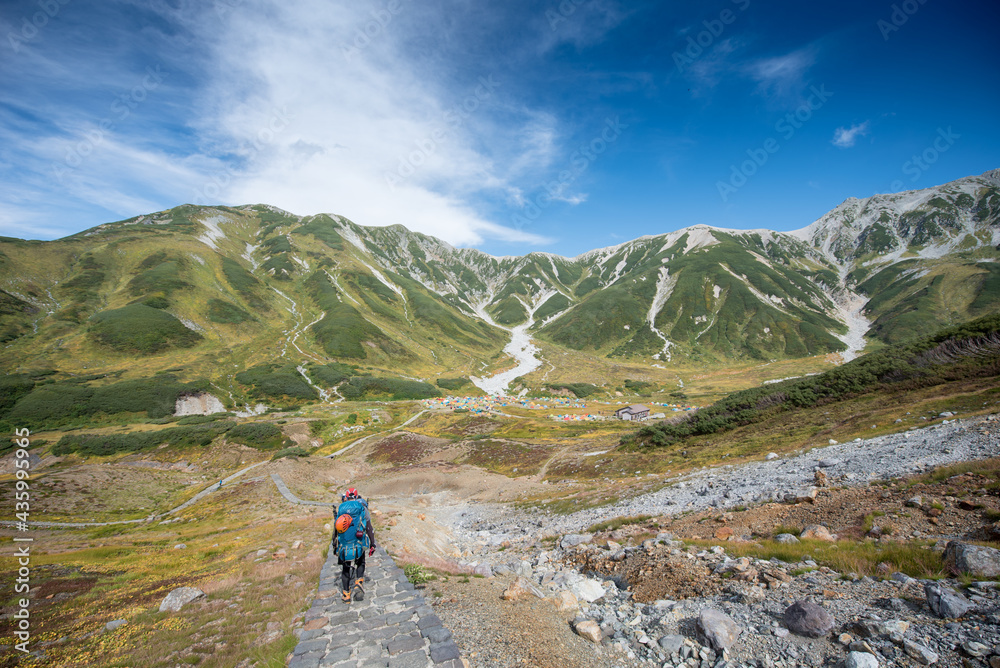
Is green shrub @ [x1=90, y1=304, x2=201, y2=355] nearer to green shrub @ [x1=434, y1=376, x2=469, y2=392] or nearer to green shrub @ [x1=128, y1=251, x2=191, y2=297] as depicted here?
green shrub @ [x1=128, y1=251, x2=191, y2=297]

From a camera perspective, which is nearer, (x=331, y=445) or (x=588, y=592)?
(x=588, y=592)

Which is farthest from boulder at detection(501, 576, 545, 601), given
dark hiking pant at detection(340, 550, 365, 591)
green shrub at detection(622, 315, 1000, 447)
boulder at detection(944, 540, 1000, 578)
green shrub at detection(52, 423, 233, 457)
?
green shrub at detection(52, 423, 233, 457)

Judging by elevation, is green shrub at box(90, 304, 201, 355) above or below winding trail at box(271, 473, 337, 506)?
above

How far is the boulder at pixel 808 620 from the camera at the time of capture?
7039 millimetres

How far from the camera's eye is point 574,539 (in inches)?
722

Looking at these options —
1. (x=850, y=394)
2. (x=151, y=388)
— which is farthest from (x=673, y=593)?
(x=151, y=388)

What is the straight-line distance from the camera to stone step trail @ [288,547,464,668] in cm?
791

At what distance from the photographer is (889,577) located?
8328 millimetres

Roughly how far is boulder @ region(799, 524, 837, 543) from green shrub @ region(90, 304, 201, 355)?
5987 inches

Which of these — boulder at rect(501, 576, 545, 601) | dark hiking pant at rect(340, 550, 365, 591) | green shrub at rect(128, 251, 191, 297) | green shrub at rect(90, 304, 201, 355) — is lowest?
boulder at rect(501, 576, 545, 601)

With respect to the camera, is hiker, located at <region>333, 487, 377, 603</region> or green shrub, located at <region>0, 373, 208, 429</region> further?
green shrub, located at <region>0, 373, 208, 429</region>

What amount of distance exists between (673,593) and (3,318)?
177172mm

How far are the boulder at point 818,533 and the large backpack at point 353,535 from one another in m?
14.3

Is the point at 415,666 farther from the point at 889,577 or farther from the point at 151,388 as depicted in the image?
the point at 151,388
